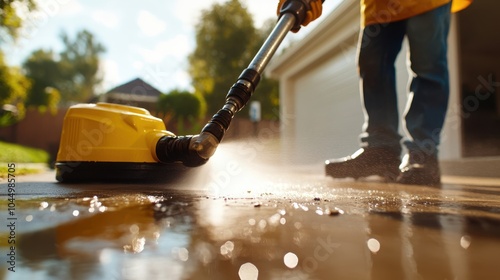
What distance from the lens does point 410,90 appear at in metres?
2.47

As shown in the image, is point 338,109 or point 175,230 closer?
point 175,230

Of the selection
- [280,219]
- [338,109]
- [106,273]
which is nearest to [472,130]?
[338,109]

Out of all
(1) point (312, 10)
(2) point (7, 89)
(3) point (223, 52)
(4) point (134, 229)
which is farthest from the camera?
(3) point (223, 52)

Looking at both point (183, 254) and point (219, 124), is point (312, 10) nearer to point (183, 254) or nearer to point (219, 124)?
point (219, 124)

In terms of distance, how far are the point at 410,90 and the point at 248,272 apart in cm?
228

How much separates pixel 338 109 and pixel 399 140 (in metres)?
5.64

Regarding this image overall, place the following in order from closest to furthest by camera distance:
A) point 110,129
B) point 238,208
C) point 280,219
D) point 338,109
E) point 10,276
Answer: point 10,276 < point 280,219 < point 238,208 < point 110,129 < point 338,109

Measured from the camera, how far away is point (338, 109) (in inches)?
320

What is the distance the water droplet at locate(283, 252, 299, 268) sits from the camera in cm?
52

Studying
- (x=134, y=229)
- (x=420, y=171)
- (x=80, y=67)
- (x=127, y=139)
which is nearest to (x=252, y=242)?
(x=134, y=229)

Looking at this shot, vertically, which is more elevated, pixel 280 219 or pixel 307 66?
pixel 307 66

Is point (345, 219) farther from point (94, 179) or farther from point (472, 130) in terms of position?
point (472, 130)

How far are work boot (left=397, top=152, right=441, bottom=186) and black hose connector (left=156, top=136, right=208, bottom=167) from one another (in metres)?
1.11

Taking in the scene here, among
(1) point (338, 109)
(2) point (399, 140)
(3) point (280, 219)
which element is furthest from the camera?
(1) point (338, 109)
